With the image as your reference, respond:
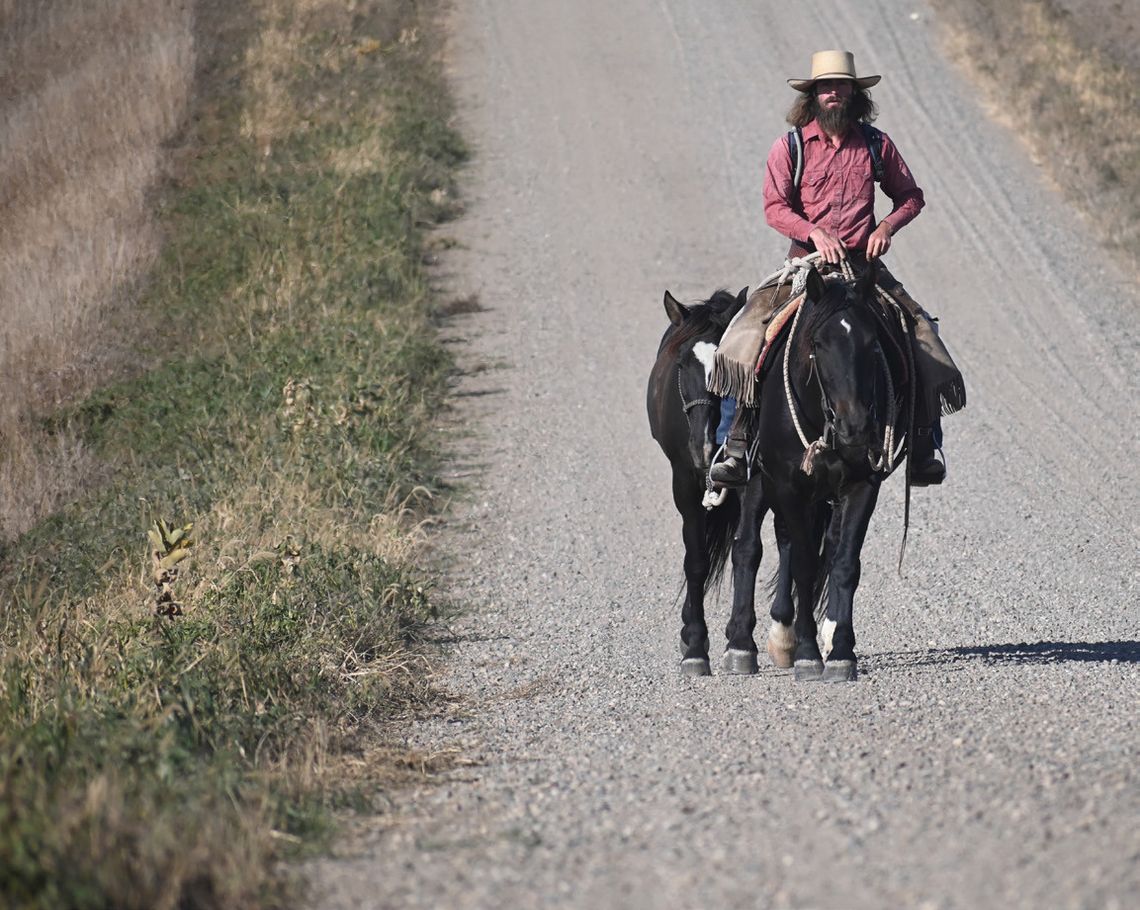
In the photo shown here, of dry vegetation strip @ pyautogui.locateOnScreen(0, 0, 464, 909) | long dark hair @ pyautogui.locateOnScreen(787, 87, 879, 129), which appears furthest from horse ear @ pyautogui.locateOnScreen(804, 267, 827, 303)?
dry vegetation strip @ pyautogui.locateOnScreen(0, 0, 464, 909)

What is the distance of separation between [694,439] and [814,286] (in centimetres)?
123

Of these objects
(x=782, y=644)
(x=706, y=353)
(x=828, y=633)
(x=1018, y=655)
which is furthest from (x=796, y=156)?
(x=1018, y=655)

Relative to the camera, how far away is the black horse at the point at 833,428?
6.90 m

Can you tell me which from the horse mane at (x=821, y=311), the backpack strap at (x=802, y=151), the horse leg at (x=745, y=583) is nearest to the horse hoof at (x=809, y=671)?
the horse leg at (x=745, y=583)

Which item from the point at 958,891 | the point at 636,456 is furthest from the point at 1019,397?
the point at 958,891

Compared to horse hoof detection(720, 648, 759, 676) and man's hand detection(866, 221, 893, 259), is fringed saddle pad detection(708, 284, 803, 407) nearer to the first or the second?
man's hand detection(866, 221, 893, 259)

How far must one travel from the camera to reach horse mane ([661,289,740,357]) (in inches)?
329

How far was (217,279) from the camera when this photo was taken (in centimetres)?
1775

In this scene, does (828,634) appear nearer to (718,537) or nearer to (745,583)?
(745,583)

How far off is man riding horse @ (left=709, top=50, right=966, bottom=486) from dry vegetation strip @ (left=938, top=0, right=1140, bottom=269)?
11696 millimetres

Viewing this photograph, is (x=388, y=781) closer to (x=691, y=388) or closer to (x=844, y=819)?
(x=844, y=819)

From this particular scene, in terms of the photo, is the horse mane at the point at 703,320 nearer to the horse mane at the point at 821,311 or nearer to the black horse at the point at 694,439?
the black horse at the point at 694,439

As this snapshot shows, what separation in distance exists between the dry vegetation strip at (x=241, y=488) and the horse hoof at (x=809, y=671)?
1774 millimetres

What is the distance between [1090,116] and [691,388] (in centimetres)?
1523
